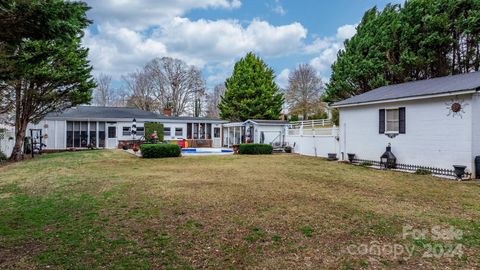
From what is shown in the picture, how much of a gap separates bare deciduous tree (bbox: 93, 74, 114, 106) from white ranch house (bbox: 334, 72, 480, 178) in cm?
4025

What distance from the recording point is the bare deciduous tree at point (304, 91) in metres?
40.2

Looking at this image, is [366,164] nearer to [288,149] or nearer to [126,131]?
[288,149]

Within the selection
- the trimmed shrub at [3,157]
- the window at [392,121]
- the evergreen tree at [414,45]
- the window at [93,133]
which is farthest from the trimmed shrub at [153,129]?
the window at [392,121]

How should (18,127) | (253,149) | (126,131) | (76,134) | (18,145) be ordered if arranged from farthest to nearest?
(126,131), (76,134), (253,149), (18,127), (18,145)

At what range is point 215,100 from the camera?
52.3m

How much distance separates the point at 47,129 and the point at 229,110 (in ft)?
62.7

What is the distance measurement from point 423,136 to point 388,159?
64.4 inches

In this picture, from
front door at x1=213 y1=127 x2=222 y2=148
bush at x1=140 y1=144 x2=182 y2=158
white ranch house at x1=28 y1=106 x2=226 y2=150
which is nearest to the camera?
bush at x1=140 y1=144 x2=182 y2=158

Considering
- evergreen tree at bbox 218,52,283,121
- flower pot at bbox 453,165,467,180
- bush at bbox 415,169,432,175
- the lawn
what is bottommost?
the lawn

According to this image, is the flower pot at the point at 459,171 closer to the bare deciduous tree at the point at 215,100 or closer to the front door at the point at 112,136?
the front door at the point at 112,136

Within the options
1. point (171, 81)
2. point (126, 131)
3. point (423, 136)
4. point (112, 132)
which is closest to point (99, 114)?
point (112, 132)

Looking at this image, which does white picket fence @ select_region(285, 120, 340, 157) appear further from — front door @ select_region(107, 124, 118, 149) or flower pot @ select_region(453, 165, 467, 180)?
front door @ select_region(107, 124, 118, 149)

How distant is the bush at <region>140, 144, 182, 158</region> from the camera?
16.8m

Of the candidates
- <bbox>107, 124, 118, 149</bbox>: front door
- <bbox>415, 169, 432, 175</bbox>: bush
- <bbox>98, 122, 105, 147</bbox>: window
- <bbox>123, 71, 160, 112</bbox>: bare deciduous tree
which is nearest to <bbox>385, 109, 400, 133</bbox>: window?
<bbox>415, 169, 432, 175</bbox>: bush
